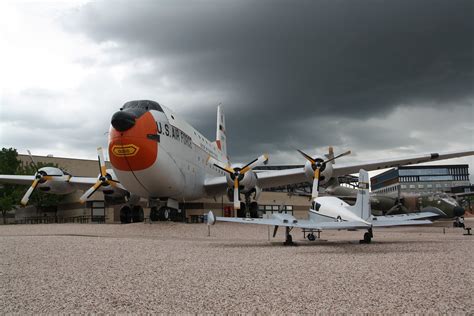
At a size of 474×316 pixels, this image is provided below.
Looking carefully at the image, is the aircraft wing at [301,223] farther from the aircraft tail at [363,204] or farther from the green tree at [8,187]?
the green tree at [8,187]

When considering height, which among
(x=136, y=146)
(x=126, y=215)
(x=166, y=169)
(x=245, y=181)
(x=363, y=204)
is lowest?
(x=126, y=215)

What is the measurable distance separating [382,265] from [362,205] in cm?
632

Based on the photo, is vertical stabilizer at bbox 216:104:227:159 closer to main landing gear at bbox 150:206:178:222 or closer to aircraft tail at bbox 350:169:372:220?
main landing gear at bbox 150:206:178:222

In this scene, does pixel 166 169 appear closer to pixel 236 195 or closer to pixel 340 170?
pixel 236 195

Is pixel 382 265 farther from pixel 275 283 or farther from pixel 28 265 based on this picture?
pixel 28 265

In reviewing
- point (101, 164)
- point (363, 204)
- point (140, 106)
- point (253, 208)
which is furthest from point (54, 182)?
point (363, 204)

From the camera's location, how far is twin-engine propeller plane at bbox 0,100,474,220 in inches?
819

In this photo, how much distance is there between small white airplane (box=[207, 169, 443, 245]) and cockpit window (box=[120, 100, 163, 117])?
8646mm

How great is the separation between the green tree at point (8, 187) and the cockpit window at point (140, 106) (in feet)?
76.2

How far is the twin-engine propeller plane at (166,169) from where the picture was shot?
2081cm

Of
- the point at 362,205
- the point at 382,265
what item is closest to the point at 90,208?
the point at 362,205

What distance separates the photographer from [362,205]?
1586 cm

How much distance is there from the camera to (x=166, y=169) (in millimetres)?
22375

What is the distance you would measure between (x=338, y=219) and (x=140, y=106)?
1177cm
